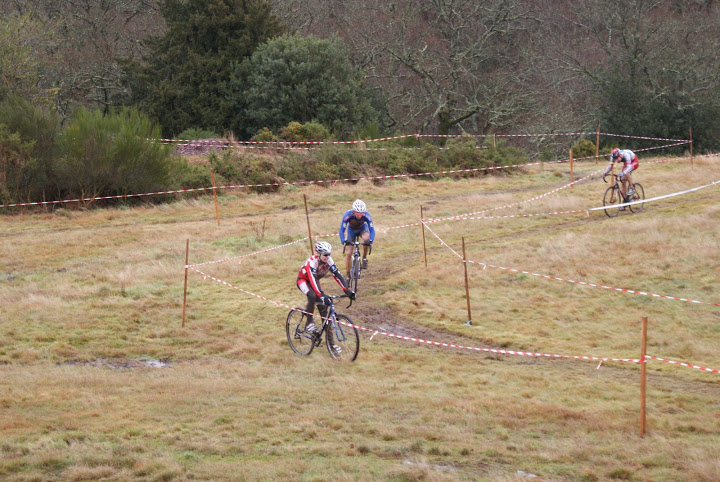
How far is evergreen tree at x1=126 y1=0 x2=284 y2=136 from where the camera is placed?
39.9 metres

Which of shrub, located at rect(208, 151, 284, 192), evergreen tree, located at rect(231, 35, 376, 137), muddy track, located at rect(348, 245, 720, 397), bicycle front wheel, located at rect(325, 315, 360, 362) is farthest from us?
evergreen tree, located at rect(231, 35, 376, 137)

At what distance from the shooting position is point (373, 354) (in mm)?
13523

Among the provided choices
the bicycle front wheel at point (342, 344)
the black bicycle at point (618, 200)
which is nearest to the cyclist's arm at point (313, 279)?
the bicycle front wheel at point (342, 344)

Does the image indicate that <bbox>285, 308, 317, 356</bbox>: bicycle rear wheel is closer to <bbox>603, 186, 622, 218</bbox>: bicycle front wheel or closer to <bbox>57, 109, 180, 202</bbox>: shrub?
<bbox>603, 186, 622, 218</bbox>: bicycle front wheel

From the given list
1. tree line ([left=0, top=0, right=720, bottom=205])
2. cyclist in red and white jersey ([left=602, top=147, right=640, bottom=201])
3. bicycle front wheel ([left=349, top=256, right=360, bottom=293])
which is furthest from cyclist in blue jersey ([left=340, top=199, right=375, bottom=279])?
tree line ([left=0, top=0, right=720, bottom=205])

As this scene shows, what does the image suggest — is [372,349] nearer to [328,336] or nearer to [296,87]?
[328,336]

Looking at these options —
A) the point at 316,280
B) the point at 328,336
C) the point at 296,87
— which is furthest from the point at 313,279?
the point at 296,87

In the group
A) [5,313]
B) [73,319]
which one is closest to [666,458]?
[73,319]

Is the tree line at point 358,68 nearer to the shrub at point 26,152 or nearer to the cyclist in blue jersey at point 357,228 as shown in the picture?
the shrub at point 26,152

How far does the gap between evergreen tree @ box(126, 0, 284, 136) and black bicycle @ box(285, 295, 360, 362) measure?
27.1m

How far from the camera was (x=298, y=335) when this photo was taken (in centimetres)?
1383

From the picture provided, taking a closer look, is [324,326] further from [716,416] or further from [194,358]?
[716,416]

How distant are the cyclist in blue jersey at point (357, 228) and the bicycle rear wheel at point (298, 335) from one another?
10.3ft

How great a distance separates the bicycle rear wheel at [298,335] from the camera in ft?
45.0
